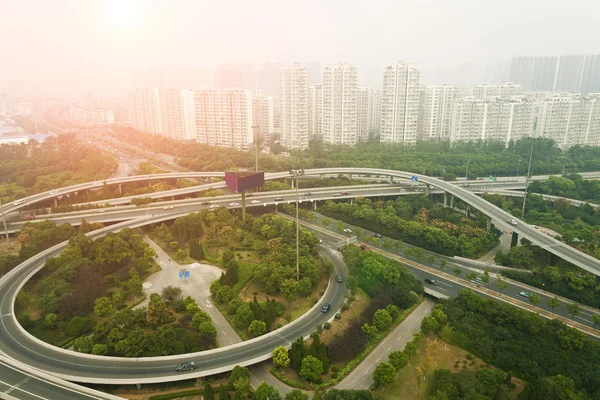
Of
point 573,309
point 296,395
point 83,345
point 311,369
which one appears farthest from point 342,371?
point 573,309

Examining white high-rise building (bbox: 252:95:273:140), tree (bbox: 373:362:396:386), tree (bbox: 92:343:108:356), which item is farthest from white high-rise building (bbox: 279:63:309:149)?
tree (bbox: 373:362:396:386)

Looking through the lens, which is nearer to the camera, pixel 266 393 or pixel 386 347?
pixel 266 393

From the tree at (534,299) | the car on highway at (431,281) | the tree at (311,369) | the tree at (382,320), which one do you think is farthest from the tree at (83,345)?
the tree at (534,299)

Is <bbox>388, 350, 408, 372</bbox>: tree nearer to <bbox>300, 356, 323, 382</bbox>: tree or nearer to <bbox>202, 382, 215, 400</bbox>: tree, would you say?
<bbox>300, 356, 323, 382</bbox>: tree

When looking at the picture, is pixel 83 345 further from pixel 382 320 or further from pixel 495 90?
pixel 495 90

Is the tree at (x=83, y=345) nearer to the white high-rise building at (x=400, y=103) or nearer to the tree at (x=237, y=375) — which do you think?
the tree at (x=237, y=375)

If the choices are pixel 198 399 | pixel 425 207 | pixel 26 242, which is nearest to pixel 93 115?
pixel 26 242
